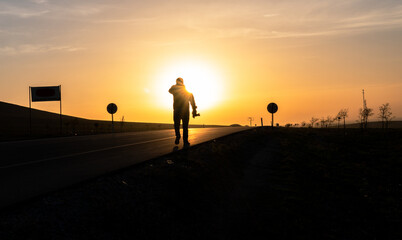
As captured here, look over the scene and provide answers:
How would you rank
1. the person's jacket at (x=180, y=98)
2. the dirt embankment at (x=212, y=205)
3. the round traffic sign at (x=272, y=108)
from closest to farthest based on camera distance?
the dirt embankment at (x=212, y=205) < the person's jacket at (x=180, y=98) < the round traffic sign at (x=272, y=108)

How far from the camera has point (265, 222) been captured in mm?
6719

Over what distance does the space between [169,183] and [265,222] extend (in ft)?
6.66

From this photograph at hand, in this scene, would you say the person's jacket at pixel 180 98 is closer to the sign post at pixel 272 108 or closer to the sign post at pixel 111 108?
the sign post at pixel 111 108

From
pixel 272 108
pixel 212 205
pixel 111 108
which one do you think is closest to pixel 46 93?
pixel 111 108

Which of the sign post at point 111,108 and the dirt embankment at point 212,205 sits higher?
the sign post at point 111,108

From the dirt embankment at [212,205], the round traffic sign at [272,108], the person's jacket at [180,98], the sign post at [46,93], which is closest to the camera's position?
the dirt embankment at [212,205]

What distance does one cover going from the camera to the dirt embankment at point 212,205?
15.3ft

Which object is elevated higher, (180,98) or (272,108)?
(272,108)

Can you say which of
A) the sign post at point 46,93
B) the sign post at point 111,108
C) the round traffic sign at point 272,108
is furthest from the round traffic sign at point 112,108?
the round traffic sign at point 272,108

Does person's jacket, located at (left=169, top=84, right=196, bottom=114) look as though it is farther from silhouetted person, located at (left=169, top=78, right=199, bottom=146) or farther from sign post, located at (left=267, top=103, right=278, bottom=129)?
sign post, located at (left=267, top=103, right=278, bottom=129)

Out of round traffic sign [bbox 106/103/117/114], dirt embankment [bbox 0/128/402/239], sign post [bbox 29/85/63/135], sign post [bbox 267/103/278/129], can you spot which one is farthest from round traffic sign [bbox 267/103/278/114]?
dirt embankment [bbox 0/128/402/239]

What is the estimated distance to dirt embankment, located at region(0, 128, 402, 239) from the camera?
465 centimetres

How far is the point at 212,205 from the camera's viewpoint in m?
7.32

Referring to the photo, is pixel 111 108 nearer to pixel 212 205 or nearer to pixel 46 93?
pixel 46 93
